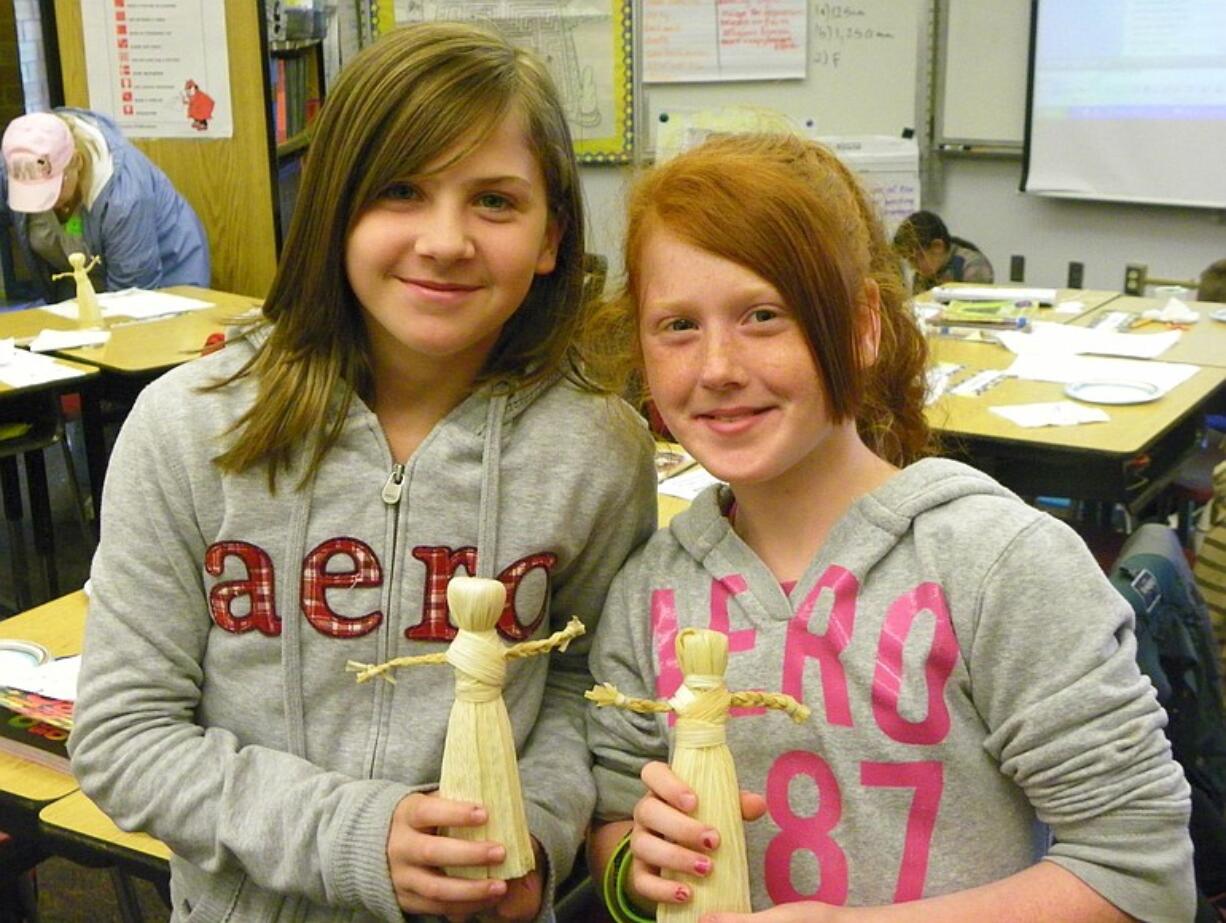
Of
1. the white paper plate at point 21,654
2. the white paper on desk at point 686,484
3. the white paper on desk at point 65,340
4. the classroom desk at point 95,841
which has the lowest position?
the classroom desk at point 95,841

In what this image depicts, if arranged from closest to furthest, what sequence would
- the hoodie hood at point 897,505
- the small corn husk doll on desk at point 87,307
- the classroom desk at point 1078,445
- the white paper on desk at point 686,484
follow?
the hoodie hood at point 897,505 → the white paper on desk at point 686,484 → the classroom desk at point 1078,445 → the small corn husk doll on desk at point 87,307

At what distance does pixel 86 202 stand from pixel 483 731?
13.7ft

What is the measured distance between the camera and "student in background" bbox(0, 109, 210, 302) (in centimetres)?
442

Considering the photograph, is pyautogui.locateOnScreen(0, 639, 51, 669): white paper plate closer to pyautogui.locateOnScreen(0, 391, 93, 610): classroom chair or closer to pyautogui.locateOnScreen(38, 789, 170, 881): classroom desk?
pyautogui.locateOnScreen(38, 789, 170, 881): classroom desk

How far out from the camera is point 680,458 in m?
2.65

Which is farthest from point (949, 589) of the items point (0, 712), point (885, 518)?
point (0, 712)

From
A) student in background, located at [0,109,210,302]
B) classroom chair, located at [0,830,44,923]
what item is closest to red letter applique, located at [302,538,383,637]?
classroom chair, located at [0,830,44,923]

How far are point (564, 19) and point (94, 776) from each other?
17.4 ft

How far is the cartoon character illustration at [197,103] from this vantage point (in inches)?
213

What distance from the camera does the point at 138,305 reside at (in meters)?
4.27

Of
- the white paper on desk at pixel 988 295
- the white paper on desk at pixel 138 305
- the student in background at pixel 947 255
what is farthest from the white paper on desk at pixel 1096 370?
the white paper on desk at pixel 138 305

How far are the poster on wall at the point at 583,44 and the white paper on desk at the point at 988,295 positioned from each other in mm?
2112

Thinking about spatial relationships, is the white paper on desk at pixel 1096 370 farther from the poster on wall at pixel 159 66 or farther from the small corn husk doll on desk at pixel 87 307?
the poster on wall at pixel 159 66

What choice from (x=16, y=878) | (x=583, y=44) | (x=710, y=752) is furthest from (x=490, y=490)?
(x=583, y=44)
